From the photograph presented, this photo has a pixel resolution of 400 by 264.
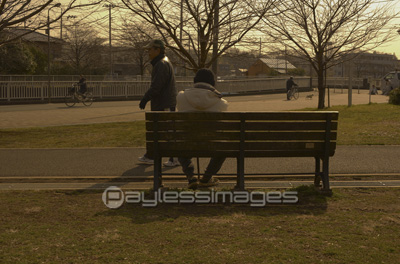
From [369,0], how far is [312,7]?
2184 mm

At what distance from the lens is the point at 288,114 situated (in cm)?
576

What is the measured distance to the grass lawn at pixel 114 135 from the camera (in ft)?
34.6

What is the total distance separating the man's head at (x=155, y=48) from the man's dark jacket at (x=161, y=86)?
0.18ft

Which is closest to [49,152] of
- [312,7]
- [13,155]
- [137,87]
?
[13,155]

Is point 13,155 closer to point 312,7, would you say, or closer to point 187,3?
point 187,3

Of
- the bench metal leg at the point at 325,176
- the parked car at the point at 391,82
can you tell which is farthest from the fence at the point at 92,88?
the bench metal leg at the point at 325,176

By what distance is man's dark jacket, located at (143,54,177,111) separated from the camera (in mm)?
7188

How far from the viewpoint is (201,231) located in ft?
14.6

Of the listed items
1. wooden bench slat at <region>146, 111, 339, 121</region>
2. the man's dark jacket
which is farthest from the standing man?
wooden bench slat at <region>146, 111, 339, 121</region>

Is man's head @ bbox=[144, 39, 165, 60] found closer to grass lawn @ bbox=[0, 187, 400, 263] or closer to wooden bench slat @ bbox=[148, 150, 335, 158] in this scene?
wooden bench slat @ bbox=[148, 150, 335, 158]

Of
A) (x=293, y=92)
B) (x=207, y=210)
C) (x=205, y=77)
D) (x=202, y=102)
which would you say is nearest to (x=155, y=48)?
(x=205, y=77)

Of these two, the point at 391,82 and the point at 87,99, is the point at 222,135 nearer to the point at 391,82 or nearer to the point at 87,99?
the point at 87,99

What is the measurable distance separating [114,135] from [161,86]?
500 centimetres

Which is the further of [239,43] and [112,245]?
[239,43]
